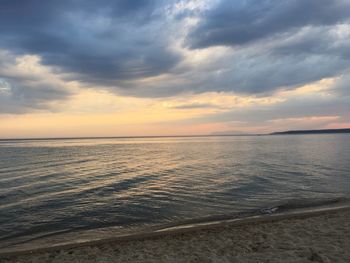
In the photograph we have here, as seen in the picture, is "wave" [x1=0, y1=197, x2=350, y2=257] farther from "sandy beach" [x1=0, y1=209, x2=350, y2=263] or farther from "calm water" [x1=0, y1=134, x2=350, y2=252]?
"sandy beach" [x1=0, y1=209, x2=350, y2=263]

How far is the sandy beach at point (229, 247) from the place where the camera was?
9.23 metres

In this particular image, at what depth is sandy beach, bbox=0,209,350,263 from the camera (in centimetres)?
923

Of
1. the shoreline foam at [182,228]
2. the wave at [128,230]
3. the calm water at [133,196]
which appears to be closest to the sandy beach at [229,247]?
the shoreline foam at [182,228]

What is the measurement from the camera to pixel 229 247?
33.5 feet

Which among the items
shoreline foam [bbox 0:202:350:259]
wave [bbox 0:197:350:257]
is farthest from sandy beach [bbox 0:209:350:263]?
wave [bbox 0:197:350:257]

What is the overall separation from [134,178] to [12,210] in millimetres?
12731

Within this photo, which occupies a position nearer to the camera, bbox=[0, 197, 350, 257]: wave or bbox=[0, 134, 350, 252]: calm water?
bbox=[0, 197, 350, 257]: wave

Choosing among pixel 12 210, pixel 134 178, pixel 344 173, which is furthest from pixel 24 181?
pixel 344 173

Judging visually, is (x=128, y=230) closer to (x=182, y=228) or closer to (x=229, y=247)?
(x=182, y=228)

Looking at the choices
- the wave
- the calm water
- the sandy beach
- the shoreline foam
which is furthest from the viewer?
the calm water

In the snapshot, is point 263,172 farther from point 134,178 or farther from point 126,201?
point 126,201

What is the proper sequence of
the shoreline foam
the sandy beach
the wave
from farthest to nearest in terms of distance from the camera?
the wave < the shoreline foam < the sandy beach

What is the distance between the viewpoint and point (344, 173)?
30469mm

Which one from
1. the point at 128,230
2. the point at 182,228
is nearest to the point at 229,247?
the point at 182,228
